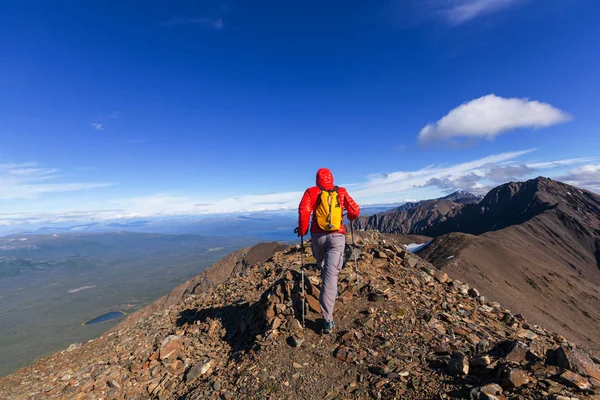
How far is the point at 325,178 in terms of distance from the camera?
831 cm

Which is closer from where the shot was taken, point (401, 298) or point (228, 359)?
point (228, 359)

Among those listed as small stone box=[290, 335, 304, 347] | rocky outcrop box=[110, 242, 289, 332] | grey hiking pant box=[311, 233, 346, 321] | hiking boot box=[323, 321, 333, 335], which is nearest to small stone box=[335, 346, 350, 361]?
hiking boot box=[323, 321, 333, 335]

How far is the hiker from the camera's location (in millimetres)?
7965

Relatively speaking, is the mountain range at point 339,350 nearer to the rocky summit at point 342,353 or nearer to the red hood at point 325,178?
the rocky summit at point 342,353

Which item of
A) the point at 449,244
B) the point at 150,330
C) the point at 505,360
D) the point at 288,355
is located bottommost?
the point at 449,244

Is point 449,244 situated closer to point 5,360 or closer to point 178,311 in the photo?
point 178,311

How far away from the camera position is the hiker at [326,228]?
7965mm

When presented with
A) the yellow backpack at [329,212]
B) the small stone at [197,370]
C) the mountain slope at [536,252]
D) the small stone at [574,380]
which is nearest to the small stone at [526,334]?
the small stone at [574,380]

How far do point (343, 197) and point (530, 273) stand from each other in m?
64.8

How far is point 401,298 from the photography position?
31.1ft

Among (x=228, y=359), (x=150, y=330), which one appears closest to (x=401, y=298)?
(x=228, y=359)

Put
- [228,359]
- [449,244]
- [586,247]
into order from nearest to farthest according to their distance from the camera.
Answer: [228,359] → [449,244] → [586,247]

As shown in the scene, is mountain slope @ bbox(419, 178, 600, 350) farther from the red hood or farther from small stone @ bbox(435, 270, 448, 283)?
the red hood

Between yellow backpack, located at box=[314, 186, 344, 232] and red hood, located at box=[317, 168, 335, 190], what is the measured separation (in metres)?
0.21
